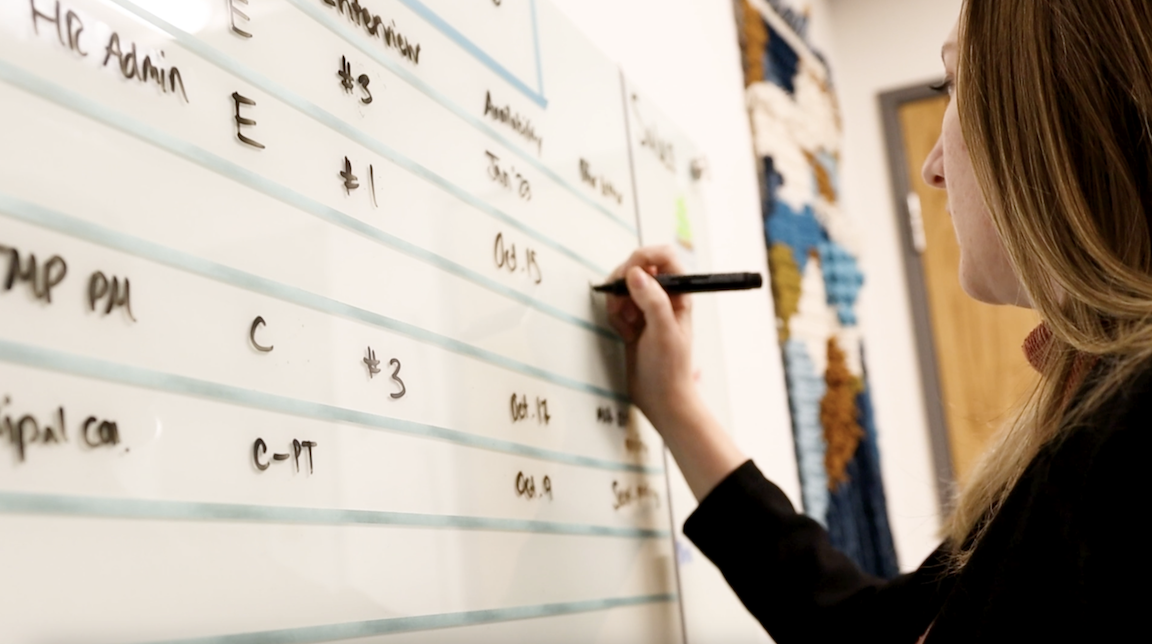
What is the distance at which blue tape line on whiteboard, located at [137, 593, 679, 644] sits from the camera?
408mm

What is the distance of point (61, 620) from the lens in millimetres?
334

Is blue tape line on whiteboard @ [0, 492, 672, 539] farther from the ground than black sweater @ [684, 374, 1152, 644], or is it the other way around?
blue tape line on whiteboard @ [0, 492, 672, 539]

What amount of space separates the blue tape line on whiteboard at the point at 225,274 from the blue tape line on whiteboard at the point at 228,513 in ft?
0.30

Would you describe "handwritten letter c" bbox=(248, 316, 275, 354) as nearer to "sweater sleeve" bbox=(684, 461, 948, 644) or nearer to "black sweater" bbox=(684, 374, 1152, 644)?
"black sweater" bbox=(684, 374, 1152, 644)

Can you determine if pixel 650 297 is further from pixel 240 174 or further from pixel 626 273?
pixel 240 174

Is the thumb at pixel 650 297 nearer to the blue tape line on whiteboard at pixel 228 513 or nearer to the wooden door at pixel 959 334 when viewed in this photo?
the blue tape line on whiteboard at pixel 228 513

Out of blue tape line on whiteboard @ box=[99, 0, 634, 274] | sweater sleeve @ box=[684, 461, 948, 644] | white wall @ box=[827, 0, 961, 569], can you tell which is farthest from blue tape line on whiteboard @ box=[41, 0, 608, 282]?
white wall @ box=[827, 0, 961, 569]

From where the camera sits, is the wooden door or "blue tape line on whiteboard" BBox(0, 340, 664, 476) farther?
the wooden door

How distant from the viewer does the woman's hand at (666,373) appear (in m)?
0.78

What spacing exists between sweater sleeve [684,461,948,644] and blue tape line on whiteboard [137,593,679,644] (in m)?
0.12

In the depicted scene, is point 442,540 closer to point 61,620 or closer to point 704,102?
point 61,620

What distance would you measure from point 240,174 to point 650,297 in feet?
1.30

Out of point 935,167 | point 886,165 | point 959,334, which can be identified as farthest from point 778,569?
point 886,165

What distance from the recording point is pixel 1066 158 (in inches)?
21.8
